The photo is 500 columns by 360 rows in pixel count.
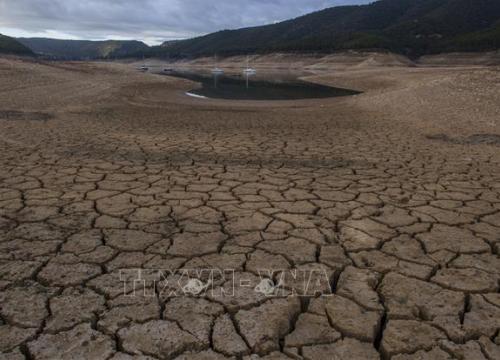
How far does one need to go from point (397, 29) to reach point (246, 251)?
96783mm

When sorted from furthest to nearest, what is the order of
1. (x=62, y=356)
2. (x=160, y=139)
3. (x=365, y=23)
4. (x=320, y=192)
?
(x=365, y=23) < (x=160, y=139) < (x=320, y=192) < (x=62, y=356)

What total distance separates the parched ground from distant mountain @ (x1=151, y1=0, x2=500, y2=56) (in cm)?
6008

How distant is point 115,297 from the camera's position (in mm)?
2498

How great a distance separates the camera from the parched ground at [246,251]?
7.18 ft

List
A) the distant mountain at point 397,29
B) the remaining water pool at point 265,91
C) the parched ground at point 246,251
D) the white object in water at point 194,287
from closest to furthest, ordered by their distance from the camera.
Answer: the parched ground at point 246,251 < the white object in water at point 194,287 < the remaining water pool at point 265,91 < the distant mountain at point 397,29

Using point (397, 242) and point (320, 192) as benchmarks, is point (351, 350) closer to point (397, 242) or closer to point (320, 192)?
point (397, 242)

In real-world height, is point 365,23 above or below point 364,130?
above

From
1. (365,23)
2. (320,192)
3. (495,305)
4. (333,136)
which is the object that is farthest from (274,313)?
(365,23)

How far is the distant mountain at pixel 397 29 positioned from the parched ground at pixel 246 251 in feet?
197

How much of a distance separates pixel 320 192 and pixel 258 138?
11.9 ft

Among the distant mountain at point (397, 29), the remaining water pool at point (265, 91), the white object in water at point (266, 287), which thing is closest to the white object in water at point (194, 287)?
the white object in water at point (266, 287)

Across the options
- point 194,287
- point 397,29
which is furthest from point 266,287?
point 397,29

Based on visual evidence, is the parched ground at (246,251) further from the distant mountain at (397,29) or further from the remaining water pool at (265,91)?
the distant mountain at (397,29)

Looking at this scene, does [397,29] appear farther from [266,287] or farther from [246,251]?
[266,287]
